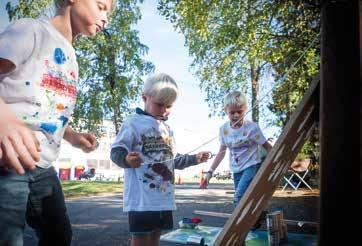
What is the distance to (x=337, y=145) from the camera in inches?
51.7

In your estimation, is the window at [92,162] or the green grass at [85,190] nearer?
the green grass at [85,190]

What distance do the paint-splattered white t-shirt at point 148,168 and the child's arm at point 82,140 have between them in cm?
42

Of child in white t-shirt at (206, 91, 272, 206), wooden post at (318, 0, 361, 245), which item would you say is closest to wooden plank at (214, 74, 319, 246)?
wooden post at (318, 0, 361, 245)

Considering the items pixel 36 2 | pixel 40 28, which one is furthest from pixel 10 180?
pixel 36 2

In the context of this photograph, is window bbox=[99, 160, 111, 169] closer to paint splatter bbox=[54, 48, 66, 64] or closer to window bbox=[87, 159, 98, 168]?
window bbox=[87, 159, 98, 168]

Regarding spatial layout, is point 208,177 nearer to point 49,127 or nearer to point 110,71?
point 49,127

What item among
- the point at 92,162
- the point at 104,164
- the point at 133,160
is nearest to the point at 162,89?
the point at 133,160

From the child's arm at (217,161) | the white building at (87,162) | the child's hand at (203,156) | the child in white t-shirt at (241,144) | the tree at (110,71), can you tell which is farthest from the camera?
the white building at (87,162)

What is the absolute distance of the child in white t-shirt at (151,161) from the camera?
2072 mm

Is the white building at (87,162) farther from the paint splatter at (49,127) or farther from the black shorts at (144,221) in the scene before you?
the paint splatter at (49,127)

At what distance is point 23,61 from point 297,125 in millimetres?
1264

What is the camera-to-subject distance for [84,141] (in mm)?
1685

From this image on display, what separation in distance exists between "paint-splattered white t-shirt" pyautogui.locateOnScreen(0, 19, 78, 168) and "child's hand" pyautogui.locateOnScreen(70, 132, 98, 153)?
137 millimetres

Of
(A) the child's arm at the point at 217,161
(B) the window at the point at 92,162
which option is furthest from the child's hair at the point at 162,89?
(B) the window at the point at 92,162
